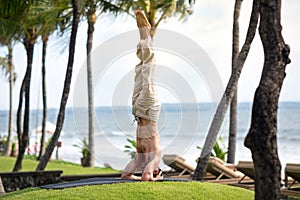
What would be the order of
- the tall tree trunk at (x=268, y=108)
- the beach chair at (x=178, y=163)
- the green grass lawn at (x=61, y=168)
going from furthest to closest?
the green grass lawn at (x=61, y=168), the beach chair at (x=178, y=163), the tall tree trunk at (x=268, y=108)

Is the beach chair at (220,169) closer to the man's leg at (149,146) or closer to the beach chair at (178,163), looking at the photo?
the beach chair at (178,163)

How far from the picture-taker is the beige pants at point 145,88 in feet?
26.6

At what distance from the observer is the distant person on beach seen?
811 centimetres

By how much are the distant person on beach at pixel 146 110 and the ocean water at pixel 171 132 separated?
22.8 inches

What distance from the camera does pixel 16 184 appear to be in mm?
13266

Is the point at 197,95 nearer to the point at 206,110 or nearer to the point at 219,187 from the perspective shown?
the point at 219,187

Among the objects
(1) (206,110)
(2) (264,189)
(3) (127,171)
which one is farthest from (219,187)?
(1) (206,110)

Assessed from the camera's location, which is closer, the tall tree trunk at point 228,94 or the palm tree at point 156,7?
the tall tree trunk at point 228,94

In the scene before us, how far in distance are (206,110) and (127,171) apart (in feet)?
207

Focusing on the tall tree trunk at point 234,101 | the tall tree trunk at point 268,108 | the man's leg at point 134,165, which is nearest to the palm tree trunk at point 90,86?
the tall tree trunk at point 234,101

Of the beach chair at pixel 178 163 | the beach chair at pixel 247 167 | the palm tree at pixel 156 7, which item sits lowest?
the beach chair at pixel 178 163

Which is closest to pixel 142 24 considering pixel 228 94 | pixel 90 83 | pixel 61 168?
pixel 228 94

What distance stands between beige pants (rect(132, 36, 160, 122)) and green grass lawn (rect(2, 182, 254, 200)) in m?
0.93

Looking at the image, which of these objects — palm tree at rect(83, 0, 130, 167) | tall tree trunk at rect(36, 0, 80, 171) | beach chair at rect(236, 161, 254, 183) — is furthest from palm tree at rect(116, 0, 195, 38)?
beach chair at rect(236, 161, 254, 183)
